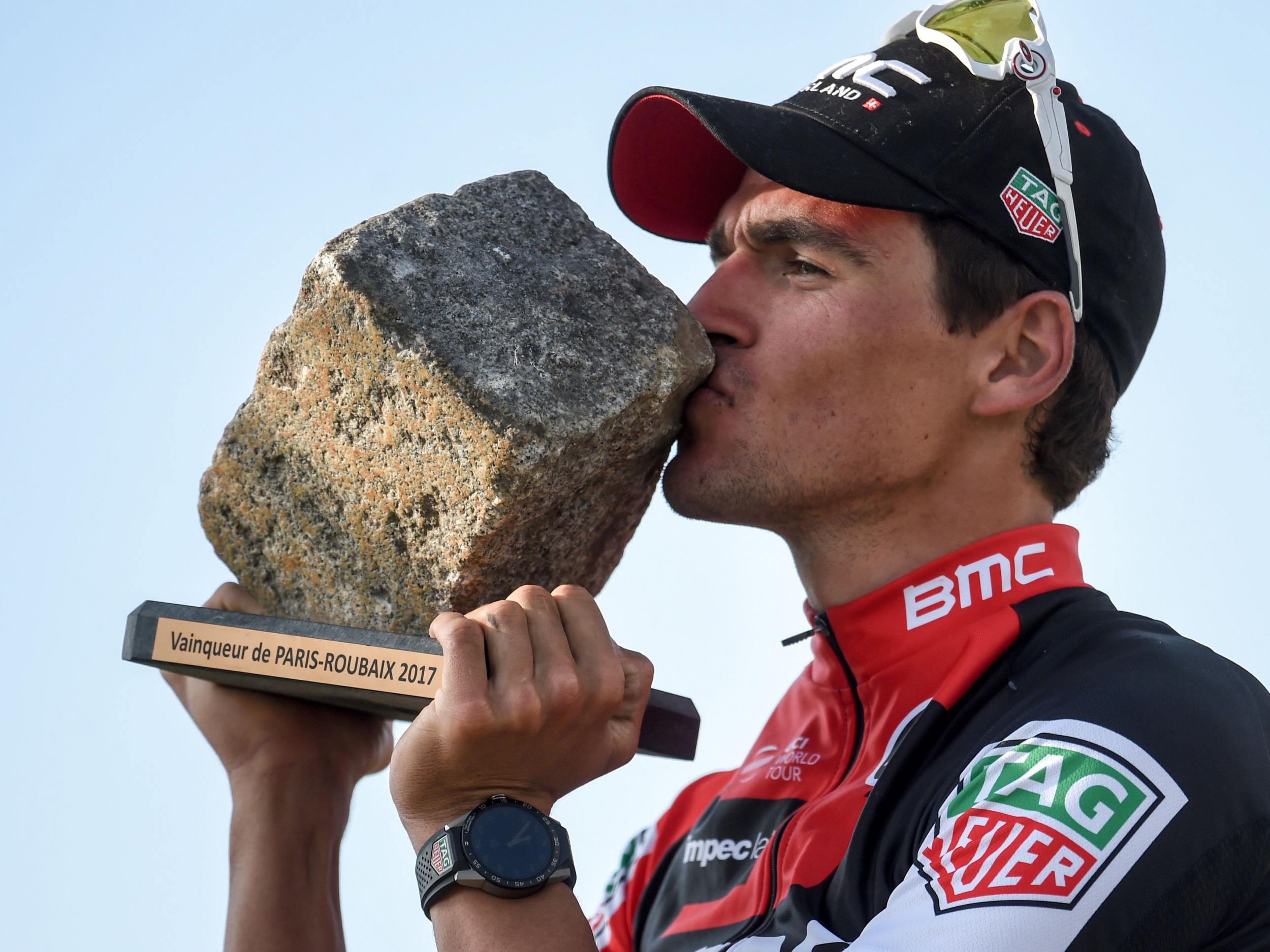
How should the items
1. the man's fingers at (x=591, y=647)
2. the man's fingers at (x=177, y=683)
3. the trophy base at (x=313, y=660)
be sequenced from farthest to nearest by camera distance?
the man's fingers at (x=177, y=683)
the trophy base at (x=313, y=660)
the man's fingers at (x=591, y=647)

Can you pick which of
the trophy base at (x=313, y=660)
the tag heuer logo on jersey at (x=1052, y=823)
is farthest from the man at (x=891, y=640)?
the trophy base at (x=313, y=660)

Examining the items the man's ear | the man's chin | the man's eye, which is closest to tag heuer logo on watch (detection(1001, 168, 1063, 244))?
the man's ear

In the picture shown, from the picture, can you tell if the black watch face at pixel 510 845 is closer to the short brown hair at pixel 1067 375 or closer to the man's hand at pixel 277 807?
the man's hand at pixel 277 807

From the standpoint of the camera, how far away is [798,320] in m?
2.25

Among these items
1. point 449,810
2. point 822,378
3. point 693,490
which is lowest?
point 449,810

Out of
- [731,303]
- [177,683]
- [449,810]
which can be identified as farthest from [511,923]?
[177,683]

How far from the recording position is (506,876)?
171 cm

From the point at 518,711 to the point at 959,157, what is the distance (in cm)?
136

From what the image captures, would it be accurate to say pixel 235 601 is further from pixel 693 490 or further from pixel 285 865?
pixel 693 490

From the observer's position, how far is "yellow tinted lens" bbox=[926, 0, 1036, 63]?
2.45m

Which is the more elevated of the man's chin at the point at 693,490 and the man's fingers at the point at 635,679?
the man's chin at the point at 693,490

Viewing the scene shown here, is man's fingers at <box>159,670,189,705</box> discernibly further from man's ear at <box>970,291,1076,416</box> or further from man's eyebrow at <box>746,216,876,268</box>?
man's ear at <box>970,291,1076,416</box>

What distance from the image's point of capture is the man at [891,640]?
5.26 ft

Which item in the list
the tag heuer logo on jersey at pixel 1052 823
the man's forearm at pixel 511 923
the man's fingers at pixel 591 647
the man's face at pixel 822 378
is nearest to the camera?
the tag heuer logo on jersey at pixel 1052 823
